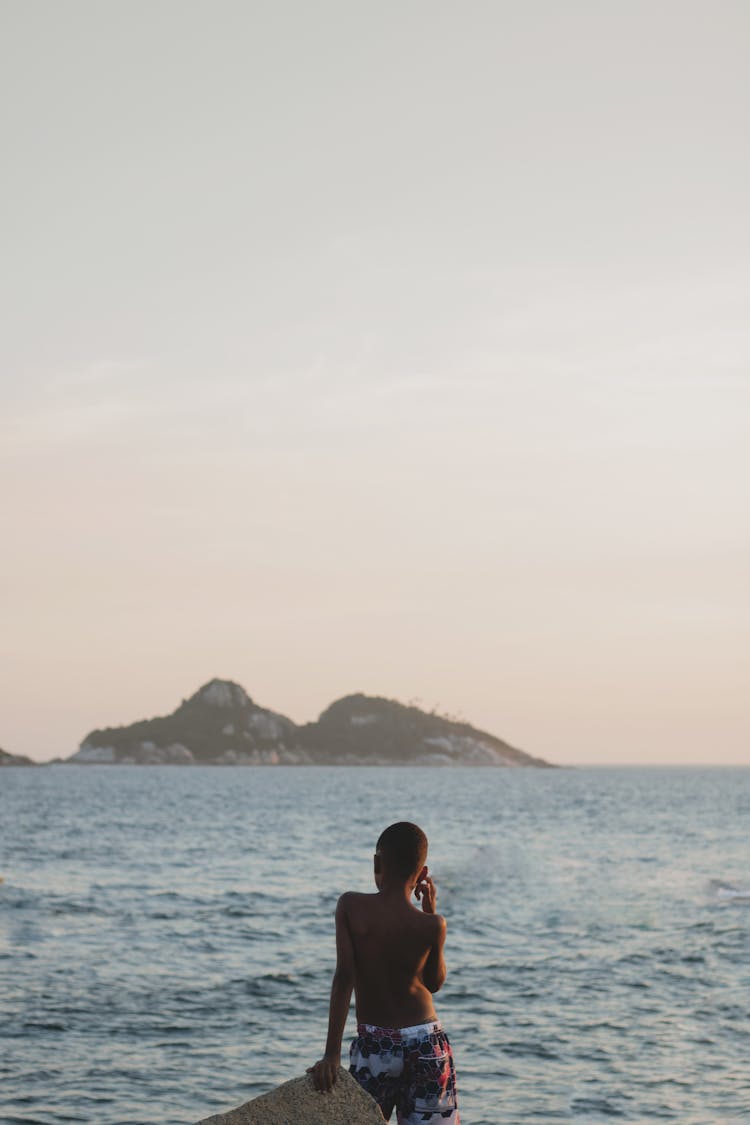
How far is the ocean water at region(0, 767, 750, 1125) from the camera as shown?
15750 mm

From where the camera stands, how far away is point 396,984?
6.08 metres

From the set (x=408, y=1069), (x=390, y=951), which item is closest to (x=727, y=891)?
(x=408, y=1069)

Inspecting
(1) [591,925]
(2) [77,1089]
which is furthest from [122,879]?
(2) [77,1089]

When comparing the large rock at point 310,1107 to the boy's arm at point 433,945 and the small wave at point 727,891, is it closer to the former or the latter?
the boy's arm at point 433,945

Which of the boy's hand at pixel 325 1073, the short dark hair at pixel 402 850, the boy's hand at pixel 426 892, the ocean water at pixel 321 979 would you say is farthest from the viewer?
the ocean water at pixel 321 979

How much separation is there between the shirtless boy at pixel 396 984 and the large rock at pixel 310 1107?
7 centimetres

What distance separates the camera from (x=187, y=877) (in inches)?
1727

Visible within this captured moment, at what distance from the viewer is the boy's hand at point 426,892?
614 centimetres

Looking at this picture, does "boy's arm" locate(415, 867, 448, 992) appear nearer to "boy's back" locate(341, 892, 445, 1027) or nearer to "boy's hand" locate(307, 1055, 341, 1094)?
"boy's back" locate(341, 892, 445, 1027)

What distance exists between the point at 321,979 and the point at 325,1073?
739 inches

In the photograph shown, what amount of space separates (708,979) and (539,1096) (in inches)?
382

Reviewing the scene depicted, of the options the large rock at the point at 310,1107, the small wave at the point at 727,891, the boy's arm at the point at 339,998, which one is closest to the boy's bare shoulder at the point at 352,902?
the boy's arm at the point at 339,998

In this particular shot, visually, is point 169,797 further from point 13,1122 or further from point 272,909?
point 13,1122

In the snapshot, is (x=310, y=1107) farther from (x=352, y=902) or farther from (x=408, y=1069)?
(x=352, y=902)
